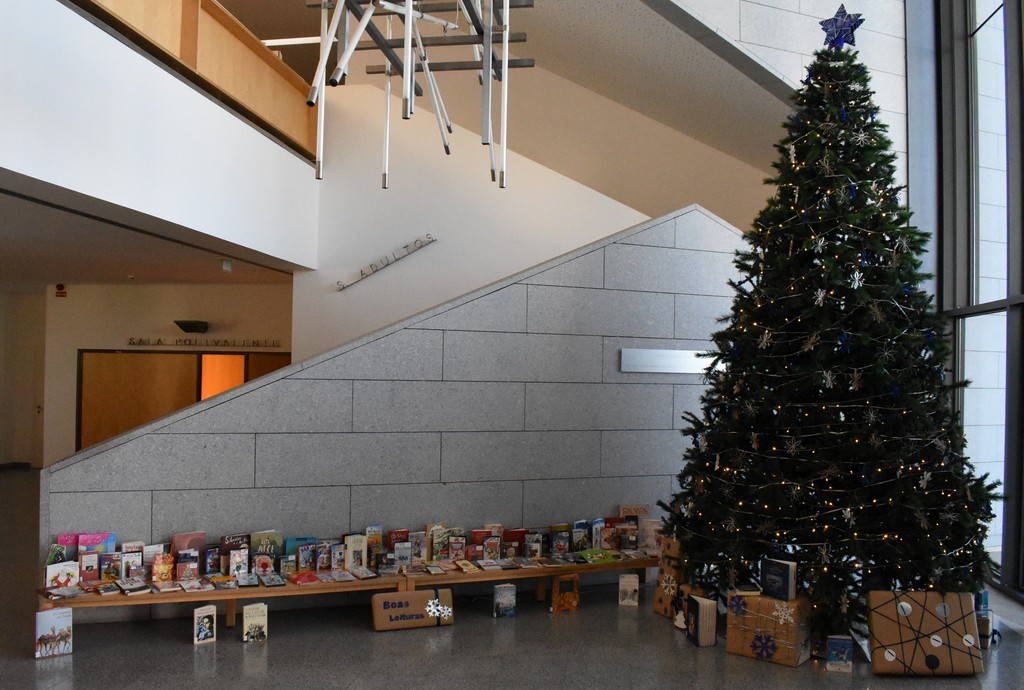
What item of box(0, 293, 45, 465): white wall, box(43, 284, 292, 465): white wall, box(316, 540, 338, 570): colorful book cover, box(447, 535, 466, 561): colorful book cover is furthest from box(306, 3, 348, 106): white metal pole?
box(0, 293, 45, 465): white wall

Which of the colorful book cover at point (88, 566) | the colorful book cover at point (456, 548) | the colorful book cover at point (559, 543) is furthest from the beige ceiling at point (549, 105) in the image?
the colorful book cover at point (559, 543)

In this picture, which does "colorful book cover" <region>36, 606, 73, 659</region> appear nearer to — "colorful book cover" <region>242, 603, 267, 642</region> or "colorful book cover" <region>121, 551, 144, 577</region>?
"colorful book cover" <region>121, 551, 144, 577</region>

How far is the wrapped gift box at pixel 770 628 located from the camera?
13.5 feet

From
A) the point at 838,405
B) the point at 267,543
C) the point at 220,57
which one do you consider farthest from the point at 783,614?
the point at 220,57

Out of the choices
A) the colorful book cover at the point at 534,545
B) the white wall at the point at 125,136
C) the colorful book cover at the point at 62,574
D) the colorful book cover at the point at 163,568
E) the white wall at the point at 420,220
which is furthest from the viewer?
the white wall at the point at 420,220

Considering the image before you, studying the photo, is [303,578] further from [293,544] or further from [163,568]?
[163,568]

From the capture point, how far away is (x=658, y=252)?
19.2ft

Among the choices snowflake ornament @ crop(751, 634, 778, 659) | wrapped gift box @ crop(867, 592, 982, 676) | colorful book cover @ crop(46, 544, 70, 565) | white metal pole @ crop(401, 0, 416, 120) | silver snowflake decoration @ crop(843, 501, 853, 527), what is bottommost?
snowflake ornament @ crop(751, 634, 778, 659)

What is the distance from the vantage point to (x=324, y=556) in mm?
4859

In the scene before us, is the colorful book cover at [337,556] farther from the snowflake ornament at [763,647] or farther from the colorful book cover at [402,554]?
the snowflake ornament at [763,647]

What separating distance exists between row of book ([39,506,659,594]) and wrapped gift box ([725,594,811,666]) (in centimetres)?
118

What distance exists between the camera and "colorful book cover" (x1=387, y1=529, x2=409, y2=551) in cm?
508

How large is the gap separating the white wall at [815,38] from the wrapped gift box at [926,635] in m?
3.40

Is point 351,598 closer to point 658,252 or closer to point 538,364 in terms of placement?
point 538,364
